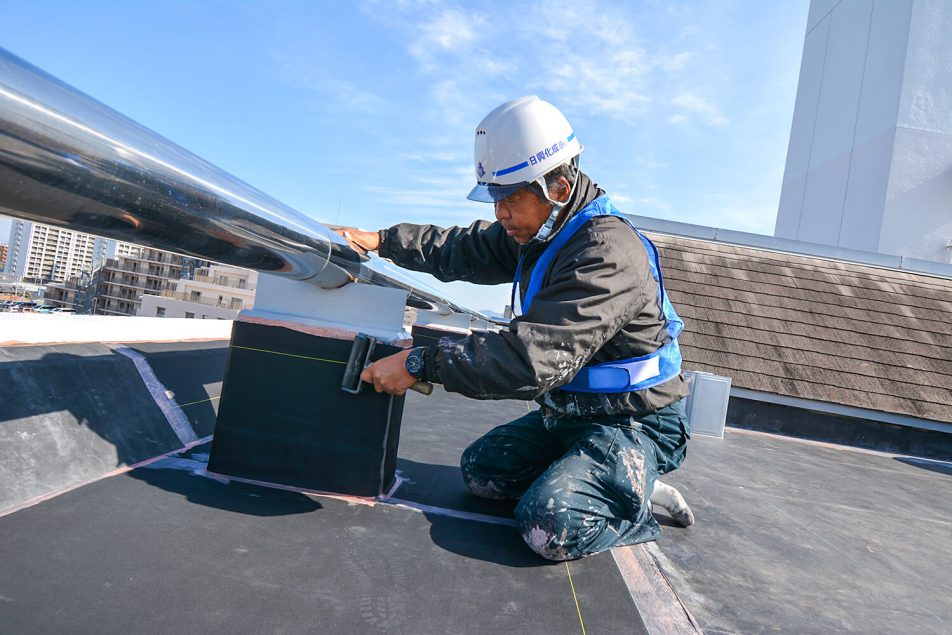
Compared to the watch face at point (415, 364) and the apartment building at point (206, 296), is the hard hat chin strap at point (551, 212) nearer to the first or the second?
the watch face at point (415, 364)

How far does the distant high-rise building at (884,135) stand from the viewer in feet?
52.3

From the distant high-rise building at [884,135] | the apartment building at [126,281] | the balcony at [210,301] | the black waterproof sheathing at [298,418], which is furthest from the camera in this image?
the apartment building at [126,281]

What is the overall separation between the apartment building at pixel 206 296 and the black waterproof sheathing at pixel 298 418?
70.7 metres

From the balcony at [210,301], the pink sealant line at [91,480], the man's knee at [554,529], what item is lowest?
the balcony at [210,301]

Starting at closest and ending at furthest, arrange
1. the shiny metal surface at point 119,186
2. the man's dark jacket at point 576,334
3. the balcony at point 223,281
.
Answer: the shiny metal surface at point 119,186 → the man's dark jacket at point 576,334 → the balcony at point 223,281

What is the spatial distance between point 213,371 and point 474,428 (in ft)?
4.44

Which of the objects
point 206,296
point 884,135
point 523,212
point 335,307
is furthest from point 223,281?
point 523,212

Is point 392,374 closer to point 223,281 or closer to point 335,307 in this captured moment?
point 335,307

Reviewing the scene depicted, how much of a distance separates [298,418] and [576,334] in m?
0.88

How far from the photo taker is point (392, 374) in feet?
5.29

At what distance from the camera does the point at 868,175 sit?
16984 mm

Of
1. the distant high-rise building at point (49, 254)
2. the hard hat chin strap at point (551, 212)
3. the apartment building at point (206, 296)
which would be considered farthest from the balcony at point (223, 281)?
the distant high-rise building at point (49, 254)

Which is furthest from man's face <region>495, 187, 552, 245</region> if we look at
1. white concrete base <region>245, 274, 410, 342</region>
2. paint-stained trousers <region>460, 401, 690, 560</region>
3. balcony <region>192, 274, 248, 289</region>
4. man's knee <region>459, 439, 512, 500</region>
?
balcony <region>192, 274, 248, 289</region>

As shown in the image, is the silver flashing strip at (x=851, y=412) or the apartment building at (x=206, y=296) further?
the apartment building at (x=206, y=296)
